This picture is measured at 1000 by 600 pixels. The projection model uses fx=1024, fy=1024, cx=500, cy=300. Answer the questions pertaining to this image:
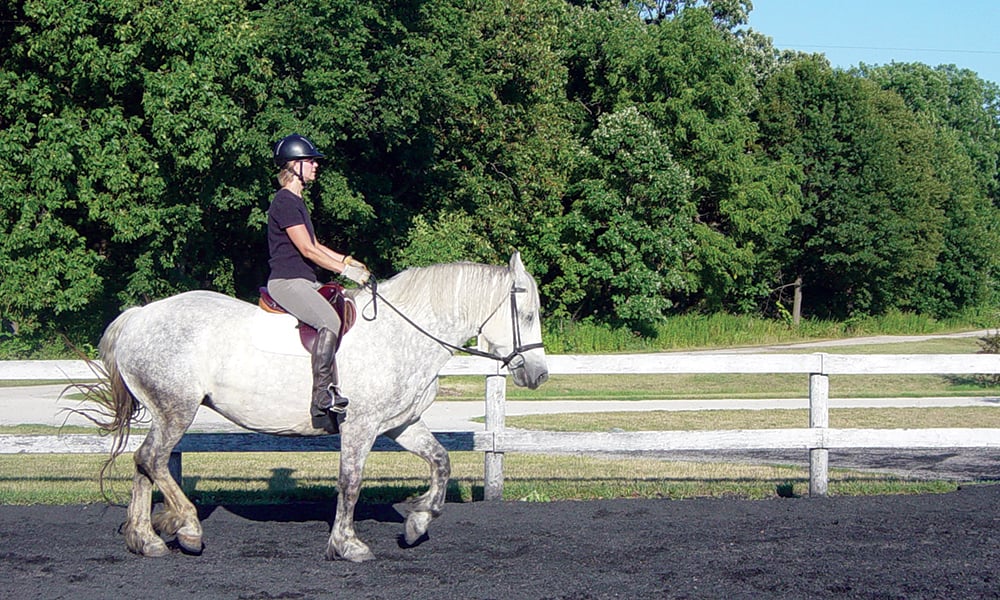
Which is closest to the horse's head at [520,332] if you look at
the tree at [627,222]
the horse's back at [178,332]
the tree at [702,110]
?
the horse's back at [178,332]

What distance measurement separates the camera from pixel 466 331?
778 centimetres

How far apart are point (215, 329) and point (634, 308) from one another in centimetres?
3492

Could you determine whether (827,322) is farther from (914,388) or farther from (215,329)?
(215,329)

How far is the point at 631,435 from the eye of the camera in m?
9.77

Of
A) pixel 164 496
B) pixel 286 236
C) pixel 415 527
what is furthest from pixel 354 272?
pixel 164 496

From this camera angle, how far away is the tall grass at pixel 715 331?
134 feet

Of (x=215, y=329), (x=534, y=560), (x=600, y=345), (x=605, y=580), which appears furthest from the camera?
(x=600, y=345)

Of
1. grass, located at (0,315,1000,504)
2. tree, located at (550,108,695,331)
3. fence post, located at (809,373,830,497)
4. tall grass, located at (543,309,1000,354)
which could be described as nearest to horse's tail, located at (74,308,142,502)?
grass, located at (0,315,1000,504)

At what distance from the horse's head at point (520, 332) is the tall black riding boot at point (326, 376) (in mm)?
1197

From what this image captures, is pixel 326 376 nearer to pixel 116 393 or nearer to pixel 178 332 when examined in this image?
pixel 178 332

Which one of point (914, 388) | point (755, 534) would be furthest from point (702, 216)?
point (755, 534)

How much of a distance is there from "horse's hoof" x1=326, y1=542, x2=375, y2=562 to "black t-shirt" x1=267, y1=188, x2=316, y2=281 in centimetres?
195

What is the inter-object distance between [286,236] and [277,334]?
2.40 feet

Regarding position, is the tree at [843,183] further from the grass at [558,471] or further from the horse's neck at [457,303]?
the horse's neck at [457,303]
